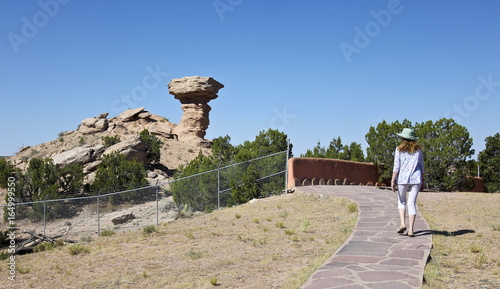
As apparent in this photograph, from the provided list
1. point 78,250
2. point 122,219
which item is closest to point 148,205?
point 122,219

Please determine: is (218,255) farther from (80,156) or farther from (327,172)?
(80,156)

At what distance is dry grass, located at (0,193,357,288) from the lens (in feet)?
20.4

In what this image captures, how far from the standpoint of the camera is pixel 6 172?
2861 cm

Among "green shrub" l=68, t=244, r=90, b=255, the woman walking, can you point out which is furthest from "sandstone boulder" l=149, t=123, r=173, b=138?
the woman walking

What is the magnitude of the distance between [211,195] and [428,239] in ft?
36.3

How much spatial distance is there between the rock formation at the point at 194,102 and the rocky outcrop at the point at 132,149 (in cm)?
1265

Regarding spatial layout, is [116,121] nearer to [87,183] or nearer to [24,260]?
[87,183]

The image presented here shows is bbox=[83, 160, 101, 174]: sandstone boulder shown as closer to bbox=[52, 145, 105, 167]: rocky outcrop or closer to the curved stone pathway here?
bbox=[52, 145, 105, 167]: rocky outcrop

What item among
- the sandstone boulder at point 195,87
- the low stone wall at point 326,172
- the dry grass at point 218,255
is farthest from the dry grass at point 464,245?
the sandstone boulder at point 195,87

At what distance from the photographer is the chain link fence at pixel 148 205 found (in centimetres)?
1588

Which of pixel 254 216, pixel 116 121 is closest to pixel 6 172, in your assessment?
pixel 116 121

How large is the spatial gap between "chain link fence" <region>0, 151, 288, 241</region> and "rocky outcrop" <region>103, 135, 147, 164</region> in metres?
10.7

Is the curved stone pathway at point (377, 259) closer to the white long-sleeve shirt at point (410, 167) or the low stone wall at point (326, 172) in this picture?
the white long-sleeve shirt at point (410, 167)

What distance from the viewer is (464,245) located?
21.6 ft
